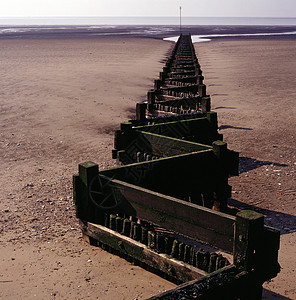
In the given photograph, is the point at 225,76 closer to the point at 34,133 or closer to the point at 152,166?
the point at 34,133

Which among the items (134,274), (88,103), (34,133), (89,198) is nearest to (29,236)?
(89,198)

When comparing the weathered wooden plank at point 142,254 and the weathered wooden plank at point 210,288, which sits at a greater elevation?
the weathered wooden plank at point 210,288

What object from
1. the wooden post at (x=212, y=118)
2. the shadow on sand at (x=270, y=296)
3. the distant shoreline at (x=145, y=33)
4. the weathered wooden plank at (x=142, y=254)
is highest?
the distant shoreline at (x=145, y=33)

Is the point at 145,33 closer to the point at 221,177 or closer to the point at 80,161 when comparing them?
the point at 80,161

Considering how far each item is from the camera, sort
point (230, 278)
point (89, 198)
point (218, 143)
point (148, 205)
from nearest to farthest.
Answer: point (230, 278), point (148, 205), point (89, 198), point (218, 143)

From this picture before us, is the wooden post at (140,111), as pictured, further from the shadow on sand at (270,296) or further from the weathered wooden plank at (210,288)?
the weathered wooden plank at (210,288)

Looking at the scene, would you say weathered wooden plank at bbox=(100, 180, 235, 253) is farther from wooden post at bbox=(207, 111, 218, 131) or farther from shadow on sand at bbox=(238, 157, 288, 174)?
shadow on sand at bbox=(238, 157, 288, 174)

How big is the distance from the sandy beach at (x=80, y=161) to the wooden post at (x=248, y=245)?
1.09 metres

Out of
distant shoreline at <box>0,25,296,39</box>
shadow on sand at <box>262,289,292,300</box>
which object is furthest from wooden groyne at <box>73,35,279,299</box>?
distant shoreline at <box>0,25,296,39</box>

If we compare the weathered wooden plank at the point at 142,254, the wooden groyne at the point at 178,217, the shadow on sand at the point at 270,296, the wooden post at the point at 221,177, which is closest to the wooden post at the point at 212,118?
the wooden groyne at the point at 178,217

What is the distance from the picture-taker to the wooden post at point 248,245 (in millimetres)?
3443

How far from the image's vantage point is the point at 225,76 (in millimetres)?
26547

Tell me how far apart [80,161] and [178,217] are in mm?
5726

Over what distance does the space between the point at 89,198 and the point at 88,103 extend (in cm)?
1225
